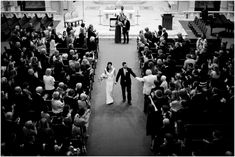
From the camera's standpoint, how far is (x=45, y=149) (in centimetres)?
918

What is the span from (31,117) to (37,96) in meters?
0.59

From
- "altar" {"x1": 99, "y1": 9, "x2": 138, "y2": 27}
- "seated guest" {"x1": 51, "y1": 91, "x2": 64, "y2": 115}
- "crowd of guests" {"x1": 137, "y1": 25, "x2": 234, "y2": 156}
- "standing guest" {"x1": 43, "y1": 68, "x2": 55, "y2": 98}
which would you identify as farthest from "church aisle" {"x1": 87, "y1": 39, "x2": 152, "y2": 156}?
"altar" {"x1": 99, "y1": 9, "x2": 138, "y2": 27}

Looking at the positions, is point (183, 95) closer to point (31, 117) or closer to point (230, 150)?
point (230, 150)

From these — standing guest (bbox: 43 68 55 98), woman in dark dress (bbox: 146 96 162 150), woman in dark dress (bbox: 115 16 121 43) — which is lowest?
woman in dark dress (bbox: 146 96 162 150)

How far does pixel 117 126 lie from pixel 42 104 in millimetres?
2429

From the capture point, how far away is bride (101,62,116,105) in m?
13.4

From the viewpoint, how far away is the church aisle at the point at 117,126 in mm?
11086

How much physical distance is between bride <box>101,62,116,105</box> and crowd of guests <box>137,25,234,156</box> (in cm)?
126

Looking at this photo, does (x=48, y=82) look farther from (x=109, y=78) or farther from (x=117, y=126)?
(x=117, y=126)

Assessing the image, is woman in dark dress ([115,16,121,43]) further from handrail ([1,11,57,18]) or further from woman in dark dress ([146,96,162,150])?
woman in dark dress ([146,96,162,150])

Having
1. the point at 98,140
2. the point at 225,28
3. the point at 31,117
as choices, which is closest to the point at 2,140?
the point at 31,117

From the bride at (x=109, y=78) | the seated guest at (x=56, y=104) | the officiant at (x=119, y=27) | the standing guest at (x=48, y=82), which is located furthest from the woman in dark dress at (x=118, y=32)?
the seated guest at (x=56, y=104)

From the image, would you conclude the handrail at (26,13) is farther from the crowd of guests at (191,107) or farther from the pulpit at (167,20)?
the crowd of guests at (191,107)

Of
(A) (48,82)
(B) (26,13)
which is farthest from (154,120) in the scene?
(B) (26,13)
